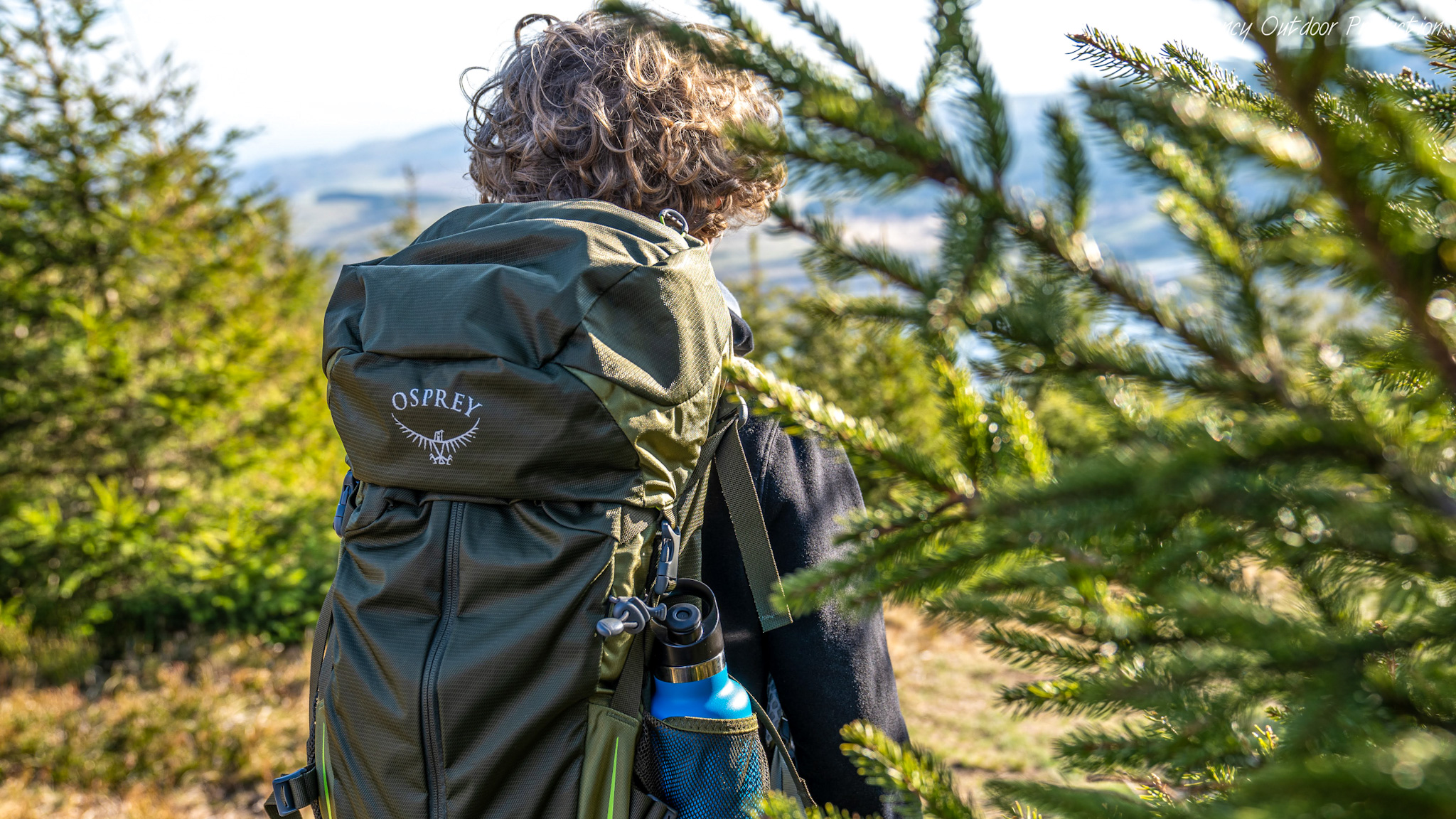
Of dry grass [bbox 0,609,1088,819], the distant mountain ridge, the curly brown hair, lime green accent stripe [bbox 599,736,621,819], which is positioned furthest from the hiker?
dry grass [bbox 0,609,1088,819]

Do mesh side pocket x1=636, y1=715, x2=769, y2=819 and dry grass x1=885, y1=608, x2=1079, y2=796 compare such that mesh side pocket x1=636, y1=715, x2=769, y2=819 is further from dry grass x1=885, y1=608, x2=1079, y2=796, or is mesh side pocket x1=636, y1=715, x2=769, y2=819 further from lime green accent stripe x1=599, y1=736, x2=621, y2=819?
dry grass x1=885, y1=608, x2=1079, y2=796

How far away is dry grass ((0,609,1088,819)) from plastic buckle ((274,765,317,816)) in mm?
2891

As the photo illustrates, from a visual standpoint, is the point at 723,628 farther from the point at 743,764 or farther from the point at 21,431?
the point at 21,431

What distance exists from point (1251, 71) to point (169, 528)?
638 centimetres

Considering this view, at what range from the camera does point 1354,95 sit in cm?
43

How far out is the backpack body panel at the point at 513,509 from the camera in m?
1.22

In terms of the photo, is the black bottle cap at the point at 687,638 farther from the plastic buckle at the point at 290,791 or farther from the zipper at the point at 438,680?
the plastic buckle at the point at 290,791

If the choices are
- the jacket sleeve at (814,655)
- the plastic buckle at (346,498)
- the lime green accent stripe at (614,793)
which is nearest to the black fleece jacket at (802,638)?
the jacket sleeve at (814,655)

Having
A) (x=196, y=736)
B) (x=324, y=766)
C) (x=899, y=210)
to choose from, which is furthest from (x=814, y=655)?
(x=196, y=736)

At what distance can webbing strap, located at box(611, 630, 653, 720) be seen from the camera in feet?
4.20

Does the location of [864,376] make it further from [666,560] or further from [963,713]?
[666,560]

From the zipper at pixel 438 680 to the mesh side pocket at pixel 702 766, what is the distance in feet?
0.95

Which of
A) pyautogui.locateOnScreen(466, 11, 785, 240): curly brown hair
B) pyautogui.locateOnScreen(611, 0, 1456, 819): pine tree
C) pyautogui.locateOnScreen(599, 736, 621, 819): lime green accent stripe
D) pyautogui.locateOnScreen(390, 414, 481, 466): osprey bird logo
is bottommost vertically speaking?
pyautogui.locateOnScreen(599, 736, 621, 819): lime green accent stripe

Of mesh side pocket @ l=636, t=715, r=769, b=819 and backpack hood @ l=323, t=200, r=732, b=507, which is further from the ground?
backpack hood @ l=323, t=200, r=732, b=507
